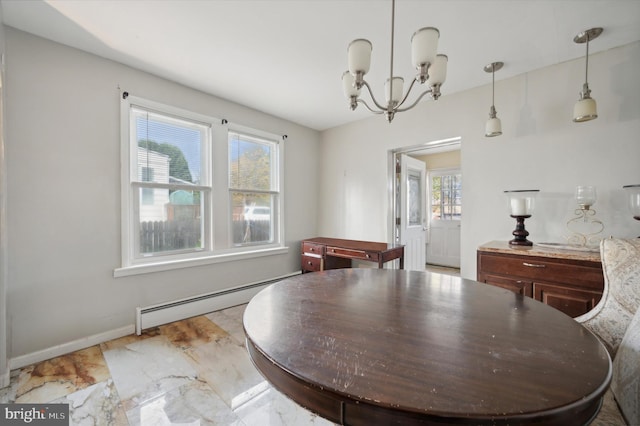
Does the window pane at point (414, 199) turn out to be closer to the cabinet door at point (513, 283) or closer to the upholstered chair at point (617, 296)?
the cabinet door at point (513, 283)

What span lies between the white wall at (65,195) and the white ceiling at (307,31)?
0.20 metres

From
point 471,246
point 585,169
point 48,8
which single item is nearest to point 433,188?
point 471,246

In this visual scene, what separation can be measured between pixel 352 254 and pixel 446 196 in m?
3.03

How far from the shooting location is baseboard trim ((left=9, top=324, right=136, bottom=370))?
6.12 ft

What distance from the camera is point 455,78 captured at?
99.0 inches

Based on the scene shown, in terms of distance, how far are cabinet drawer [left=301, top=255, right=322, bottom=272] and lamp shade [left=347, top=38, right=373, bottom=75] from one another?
2.54 meters

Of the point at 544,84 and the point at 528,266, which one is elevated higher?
the point at 544,84

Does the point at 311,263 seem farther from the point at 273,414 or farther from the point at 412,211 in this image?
the point at 273,414

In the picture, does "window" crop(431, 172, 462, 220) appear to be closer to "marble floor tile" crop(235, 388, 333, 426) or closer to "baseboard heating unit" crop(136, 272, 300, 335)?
"baseboard heating unit" crop(136, 272, 300, 335)

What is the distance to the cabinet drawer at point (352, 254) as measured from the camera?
287 centimetres

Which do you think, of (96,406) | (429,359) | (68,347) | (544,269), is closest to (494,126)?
(544,269)

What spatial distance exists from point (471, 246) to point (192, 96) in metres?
3.39

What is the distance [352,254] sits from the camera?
3.04 metres

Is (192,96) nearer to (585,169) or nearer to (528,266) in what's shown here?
(528,266)
